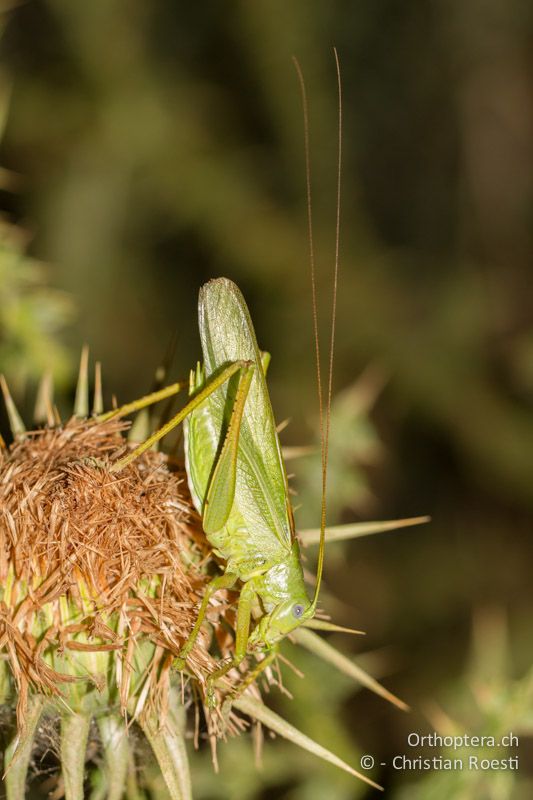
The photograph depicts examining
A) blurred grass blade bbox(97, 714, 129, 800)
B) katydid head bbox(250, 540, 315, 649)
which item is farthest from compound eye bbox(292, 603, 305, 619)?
blurred grass blade bbox(97, 714, 129, 800)

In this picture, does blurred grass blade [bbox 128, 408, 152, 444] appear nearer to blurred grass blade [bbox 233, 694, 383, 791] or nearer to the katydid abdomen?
the katydid abdomen

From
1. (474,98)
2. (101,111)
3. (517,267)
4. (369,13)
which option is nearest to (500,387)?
(517,267)

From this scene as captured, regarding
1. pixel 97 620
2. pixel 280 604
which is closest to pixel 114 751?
pixel 97 620

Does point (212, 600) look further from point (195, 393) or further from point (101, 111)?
point (101, 111)

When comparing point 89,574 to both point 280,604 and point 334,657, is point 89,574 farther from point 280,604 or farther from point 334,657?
point 334,657

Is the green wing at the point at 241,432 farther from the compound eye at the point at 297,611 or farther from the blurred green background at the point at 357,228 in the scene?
the blurred green background at the point at 357,228

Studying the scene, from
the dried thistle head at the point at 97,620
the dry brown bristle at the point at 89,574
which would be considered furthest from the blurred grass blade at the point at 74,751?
the dry brown bristle at the point at 89,574
